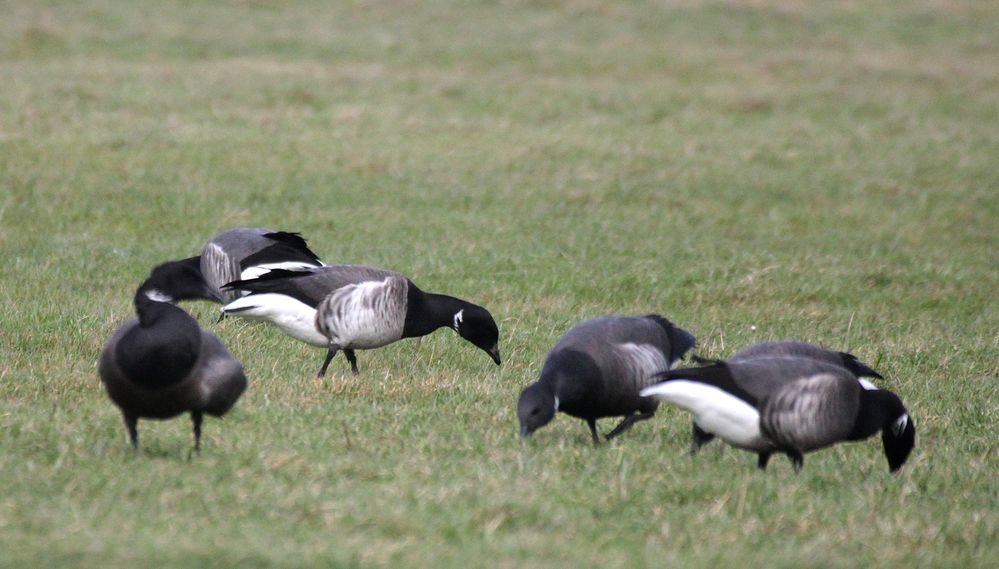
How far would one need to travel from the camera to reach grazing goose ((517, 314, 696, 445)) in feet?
23.7

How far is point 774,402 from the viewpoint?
6.86 m

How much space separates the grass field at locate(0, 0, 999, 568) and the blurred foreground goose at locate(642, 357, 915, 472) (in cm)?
25

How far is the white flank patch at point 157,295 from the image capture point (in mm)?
6540

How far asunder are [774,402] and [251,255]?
16.6ft

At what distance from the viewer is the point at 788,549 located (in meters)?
5.62

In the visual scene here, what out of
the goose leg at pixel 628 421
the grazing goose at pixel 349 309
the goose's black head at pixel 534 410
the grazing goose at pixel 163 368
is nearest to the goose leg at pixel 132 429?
the grazing goose at pixel 163 368

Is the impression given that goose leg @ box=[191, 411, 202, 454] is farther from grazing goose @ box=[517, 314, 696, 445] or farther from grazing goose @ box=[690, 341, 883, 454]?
grazing goose @ box=[690, 341, 883, 454]

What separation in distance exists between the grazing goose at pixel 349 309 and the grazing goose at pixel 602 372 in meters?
1.64

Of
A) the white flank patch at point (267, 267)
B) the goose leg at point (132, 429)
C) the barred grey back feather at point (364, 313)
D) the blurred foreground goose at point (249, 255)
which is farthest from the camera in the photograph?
the blurred foreground goose at point (249, 255)

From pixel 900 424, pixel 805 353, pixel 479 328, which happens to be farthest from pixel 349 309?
pixel 900 424

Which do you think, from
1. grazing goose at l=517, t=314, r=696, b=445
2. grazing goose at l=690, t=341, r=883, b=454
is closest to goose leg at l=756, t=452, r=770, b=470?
grazing goose at l=690, t=341, r=883, b=454

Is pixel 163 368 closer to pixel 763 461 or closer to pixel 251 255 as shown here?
pixel 763 461

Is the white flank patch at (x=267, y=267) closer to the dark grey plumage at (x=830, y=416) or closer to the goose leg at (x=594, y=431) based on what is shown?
the goose leg at (x=594, y=431)

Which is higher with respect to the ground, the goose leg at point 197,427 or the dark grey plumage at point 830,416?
the goose leg at point 197,427
